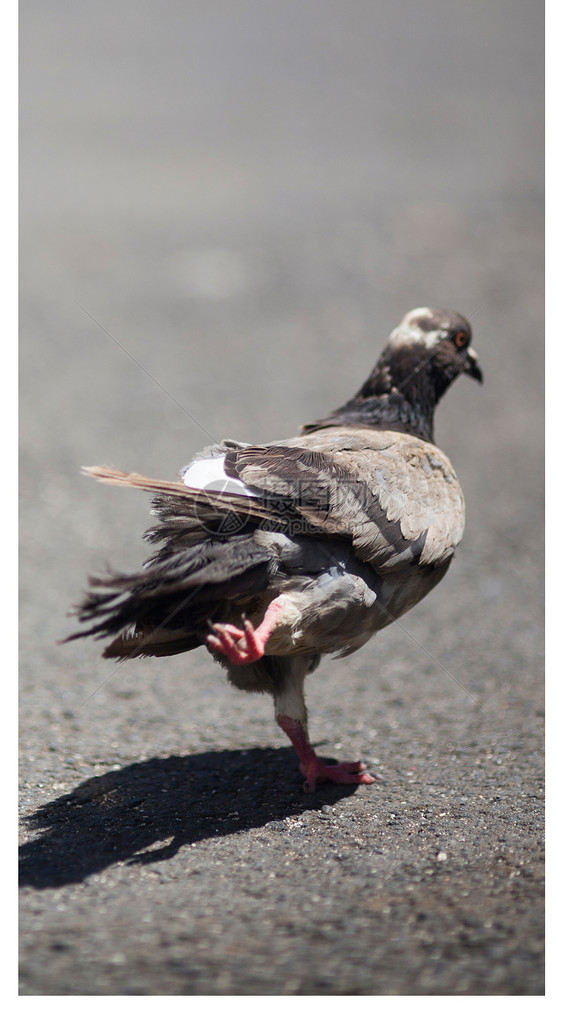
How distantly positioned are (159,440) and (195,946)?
23.6ft

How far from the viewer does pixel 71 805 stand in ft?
13.9

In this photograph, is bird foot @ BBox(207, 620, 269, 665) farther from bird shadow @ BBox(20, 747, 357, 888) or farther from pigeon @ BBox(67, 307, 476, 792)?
bird shadow @ BBox(20, 747, 357, 888)

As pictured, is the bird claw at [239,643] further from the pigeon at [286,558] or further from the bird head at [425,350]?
the bird head at [425,350]

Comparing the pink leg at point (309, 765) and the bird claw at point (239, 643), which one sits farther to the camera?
the pink leg at point (309, 765)

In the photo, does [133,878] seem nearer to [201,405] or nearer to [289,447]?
[289,447]

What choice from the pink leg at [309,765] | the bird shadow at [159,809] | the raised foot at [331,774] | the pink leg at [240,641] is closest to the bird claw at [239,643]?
the pink leg at [240,641]

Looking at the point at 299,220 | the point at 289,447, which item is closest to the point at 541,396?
the point at 299,220

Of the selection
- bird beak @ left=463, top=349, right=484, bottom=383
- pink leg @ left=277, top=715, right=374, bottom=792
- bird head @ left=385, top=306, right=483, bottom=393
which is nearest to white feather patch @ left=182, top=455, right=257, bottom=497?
pink leg @ left=277, top=715, right=374, bottom=792

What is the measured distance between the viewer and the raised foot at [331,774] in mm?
4559

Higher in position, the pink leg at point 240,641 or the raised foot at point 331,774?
the pink leg at point 240,641

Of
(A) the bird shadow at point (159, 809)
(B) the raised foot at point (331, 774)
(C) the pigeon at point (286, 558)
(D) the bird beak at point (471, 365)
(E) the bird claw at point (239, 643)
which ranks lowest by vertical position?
(A) the bird shadow at point (159, 809)

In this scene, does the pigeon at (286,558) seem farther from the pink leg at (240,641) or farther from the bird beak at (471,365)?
the bird beak at (471,365)

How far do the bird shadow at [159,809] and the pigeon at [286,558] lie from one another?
0.82ft

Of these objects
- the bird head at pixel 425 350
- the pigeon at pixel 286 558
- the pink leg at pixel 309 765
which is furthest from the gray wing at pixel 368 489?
the pink leg at pixel 309 765
